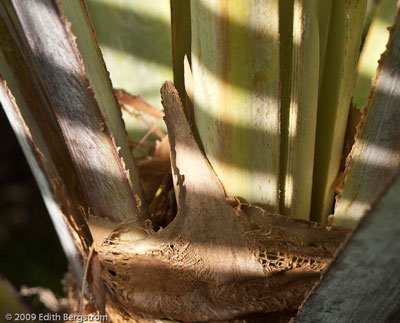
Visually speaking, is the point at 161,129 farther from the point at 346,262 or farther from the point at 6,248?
the point at 6,248

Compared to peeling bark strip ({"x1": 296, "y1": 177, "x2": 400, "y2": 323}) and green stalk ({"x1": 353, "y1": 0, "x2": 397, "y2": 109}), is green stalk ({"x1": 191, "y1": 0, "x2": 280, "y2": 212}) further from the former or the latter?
green stalk ({"x1": 353, "y1": 0, "x2": 397, "y2": 109})

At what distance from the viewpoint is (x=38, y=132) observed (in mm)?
489

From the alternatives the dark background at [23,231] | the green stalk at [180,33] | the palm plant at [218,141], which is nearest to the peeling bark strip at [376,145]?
the palm plant at [218,141]

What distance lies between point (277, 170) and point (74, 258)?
0.84 ft

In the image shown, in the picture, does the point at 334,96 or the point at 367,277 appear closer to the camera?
the point at 367,277

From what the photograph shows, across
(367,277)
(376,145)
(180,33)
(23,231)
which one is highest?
(23,231)

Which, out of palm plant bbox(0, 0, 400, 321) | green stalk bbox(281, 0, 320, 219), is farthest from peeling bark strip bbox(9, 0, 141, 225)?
green stalk bbox(281, 0, 320, 219)

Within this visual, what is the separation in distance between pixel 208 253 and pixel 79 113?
6.3 inches

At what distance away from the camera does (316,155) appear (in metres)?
0.52

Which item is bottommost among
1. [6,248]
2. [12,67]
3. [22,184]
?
[12,67]

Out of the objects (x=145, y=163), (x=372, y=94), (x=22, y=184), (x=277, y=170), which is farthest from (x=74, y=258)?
(x=22, y=184)

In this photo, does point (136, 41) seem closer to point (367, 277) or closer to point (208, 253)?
point (208, 253)

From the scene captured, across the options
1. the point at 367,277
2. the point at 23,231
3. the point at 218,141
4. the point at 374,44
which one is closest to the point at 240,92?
the point at 218,141

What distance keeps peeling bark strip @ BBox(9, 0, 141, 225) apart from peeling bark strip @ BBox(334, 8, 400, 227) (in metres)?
0.19
